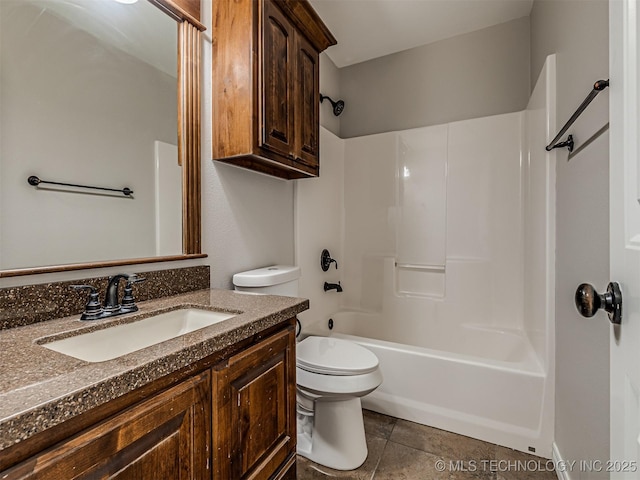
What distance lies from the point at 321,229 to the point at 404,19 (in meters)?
1.62

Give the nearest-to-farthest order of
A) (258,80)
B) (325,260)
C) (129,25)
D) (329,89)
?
(129,25), (258,80), (325,260), (329,89)

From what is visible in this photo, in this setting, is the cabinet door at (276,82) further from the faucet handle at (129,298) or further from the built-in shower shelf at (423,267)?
the built-in shower shelf at (423,267)

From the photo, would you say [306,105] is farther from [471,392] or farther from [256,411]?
[471,392]

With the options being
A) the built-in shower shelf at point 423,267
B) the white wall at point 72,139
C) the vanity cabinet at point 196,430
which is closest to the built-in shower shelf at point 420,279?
the built-in shower shelf at point 423,267

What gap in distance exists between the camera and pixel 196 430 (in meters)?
0.71

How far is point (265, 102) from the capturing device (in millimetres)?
1363

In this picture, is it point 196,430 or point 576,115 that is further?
point 576,115

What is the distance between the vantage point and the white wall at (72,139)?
86 centimetres

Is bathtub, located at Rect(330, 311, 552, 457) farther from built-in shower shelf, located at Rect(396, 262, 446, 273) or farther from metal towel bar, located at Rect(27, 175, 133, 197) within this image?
metal towel bar, located at Rect(27, 175, 133, 197)

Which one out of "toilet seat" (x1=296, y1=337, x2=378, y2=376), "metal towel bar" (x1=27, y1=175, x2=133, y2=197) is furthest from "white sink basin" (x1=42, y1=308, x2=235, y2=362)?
"toilet seat" (x1=296, y1=337, x2=378, y2=376)

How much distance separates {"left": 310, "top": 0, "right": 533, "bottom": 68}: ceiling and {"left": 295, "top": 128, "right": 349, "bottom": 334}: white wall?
746mm

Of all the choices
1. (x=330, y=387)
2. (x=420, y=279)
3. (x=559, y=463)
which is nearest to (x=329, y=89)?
(x=420, y=279)

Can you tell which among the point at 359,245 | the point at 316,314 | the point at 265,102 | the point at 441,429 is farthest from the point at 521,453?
the point at 265,102

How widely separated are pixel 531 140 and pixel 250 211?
1865 millimetres
